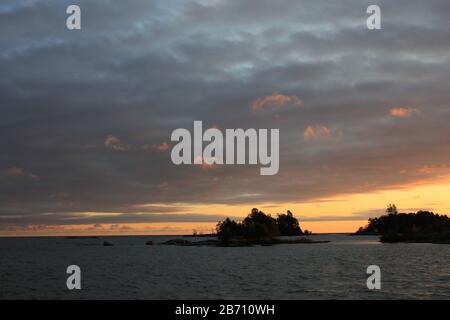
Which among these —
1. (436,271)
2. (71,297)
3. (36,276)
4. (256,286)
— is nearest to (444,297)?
(256,286)

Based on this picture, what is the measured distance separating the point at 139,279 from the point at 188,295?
978 inches

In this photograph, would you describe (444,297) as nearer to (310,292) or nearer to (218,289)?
(310,292)

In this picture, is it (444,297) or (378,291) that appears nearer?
(444,297)

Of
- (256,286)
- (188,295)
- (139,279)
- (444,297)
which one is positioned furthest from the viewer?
(139,279)

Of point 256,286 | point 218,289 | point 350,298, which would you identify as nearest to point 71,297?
point 218,289
